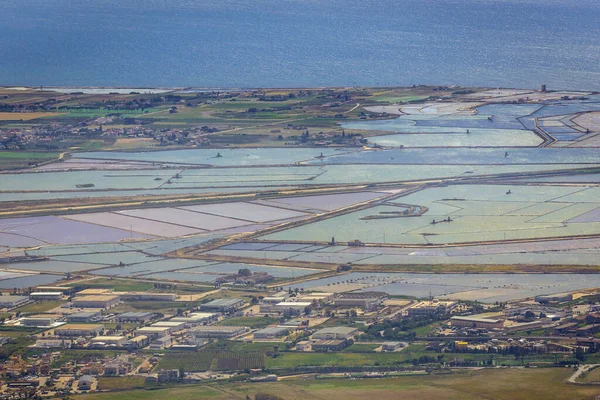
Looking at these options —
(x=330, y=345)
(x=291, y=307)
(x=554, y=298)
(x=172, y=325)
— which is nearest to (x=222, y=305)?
(x=291, y=307)

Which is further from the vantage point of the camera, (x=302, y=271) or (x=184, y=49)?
(x=184, y=49)

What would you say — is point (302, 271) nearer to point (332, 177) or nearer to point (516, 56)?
point (332, 177)

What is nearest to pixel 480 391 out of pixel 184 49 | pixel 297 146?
pixel 297 146

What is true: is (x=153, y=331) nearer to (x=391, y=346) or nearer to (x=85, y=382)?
(x=85, y=382)

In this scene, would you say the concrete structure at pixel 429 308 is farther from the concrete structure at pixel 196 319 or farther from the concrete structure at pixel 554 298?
the concrete structure at pixel 196 319

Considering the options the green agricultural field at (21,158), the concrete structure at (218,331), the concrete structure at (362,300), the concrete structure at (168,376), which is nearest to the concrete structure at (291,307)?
the concrete structure at (362,300)

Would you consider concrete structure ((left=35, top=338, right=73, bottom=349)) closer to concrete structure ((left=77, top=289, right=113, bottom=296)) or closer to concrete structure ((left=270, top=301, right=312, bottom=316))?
concrete structure ((left=77, top=289, right=113, bottom=296))
